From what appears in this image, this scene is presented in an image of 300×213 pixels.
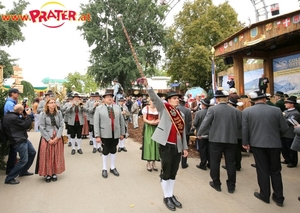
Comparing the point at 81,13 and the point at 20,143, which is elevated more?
the point at 81,13

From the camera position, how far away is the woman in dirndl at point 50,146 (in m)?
5.24

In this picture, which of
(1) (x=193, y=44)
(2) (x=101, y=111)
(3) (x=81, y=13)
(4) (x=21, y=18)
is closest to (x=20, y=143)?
(2) (x=101, y=111)

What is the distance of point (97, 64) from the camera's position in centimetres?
2850

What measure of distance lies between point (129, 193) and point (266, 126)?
2.83 metres

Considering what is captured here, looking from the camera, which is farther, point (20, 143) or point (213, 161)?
point (20, 143)

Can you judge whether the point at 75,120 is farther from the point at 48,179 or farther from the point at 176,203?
the point at 176,203

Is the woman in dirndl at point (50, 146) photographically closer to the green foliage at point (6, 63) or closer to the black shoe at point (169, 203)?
the black shoe at point (169, 203)

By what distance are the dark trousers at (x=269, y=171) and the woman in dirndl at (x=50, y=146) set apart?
164 inches

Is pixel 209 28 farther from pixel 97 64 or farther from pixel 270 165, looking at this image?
pixel 270 165

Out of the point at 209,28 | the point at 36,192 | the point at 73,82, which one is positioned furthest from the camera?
the point at 73,82

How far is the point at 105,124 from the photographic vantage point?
18.4 ft

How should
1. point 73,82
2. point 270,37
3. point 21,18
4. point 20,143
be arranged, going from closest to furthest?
point 20,143 < point 270,37 < point 21,18 < point 73,82

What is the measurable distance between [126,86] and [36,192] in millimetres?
26125

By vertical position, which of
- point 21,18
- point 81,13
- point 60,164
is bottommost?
point 60,164
